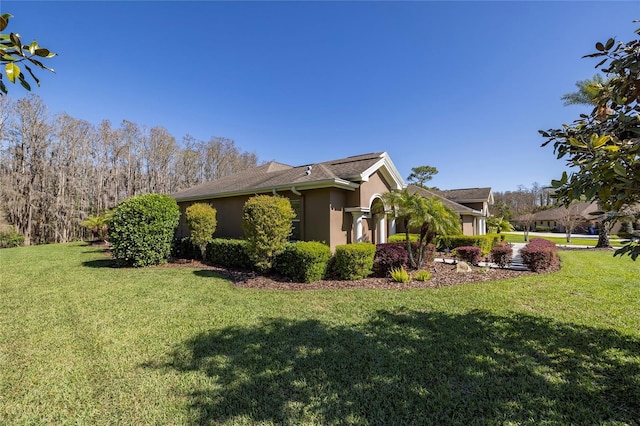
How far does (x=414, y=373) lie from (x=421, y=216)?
7331 mm

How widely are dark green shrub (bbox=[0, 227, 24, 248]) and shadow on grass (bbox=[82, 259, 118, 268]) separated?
53.2 feet

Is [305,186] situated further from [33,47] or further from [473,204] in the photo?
[473,204]

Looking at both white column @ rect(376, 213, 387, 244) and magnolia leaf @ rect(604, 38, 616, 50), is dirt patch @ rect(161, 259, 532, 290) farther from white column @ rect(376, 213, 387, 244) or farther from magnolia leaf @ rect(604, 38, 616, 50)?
magnolia leaf @ rect(604, 38, 616, 50)

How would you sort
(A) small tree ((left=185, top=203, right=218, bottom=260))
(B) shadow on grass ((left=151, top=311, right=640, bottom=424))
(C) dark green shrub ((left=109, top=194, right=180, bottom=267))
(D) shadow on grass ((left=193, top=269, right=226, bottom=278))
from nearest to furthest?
(B) shadow on grass ((left=151, top=311, right=640, bottom=424)) → (D) shadow on grass ((left=193, top=269, right=226, bottom=278)) → (C) dark green shrub ((left=109, top=194, right=180, bottom=267)) → (A) small tree ((left=185, top=203, right=218, bottom=260))

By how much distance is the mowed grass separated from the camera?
3047mm

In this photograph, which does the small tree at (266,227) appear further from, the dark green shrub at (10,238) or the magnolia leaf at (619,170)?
the dark green shrub at (10,238)

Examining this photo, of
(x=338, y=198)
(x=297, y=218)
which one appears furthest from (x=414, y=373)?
(x=297, y=218)

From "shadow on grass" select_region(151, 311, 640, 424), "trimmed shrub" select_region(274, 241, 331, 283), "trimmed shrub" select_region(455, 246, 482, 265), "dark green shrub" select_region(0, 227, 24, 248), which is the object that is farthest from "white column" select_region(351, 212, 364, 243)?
"dark green shrub" select_region(0, 227, 24, 248)

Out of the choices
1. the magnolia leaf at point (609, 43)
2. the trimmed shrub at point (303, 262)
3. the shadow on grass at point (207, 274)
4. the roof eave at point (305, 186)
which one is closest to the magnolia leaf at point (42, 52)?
the magnolia leaf at point (609, 43)

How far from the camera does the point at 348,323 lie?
18.3 ft

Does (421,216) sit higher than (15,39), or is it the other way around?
(15,39)

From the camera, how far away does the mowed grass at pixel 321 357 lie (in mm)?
3047

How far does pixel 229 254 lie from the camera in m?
11.8

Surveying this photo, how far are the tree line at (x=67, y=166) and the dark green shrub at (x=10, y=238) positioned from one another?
5.35 feet
